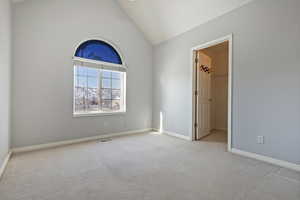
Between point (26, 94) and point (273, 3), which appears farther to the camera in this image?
point (26, 94)

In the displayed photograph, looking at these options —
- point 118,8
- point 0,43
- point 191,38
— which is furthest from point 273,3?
point 0,43

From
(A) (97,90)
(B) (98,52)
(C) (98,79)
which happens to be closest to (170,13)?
(B) (98,52)

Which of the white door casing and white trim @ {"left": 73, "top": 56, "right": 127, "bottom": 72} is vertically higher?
white trim @ {"left": 73, "top": 56, "right": 127, "bottom": 72}

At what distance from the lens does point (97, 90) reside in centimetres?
398

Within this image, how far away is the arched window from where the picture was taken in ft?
12.0

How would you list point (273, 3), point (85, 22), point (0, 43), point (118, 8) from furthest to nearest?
point (118, 8), point (85, 22), point (273, 3), point (0, 43)

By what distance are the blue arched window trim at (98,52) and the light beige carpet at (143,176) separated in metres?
2.23

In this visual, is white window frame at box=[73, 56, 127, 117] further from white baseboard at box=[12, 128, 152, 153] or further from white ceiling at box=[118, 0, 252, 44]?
white ceiling at box=[118, 0, 252, 44]

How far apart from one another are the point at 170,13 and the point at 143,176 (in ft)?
11.7

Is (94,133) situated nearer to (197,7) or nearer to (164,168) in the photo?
(164,168)

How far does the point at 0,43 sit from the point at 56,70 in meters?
1.24

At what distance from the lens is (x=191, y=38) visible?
3.72 metres

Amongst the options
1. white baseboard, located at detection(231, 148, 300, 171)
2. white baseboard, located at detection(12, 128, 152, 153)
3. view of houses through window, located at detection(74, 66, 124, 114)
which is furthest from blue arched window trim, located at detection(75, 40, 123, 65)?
white baseboard, located at detection(231, 148, 300, 171)

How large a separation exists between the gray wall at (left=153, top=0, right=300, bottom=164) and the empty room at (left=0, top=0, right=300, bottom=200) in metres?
0.02
